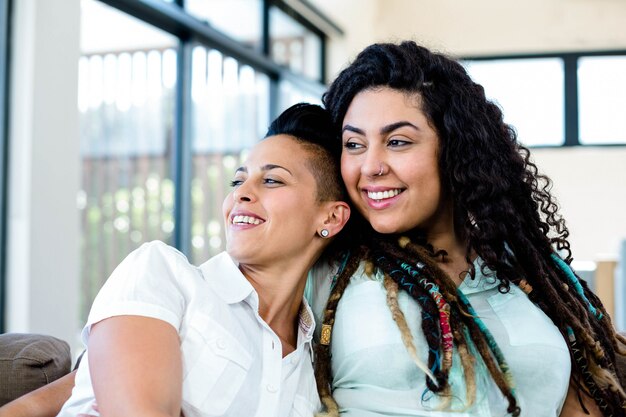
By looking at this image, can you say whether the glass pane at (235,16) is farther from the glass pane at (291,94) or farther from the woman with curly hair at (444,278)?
the woman with curly hair at (444,278)

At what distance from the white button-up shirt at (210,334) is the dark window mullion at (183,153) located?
2.78 m

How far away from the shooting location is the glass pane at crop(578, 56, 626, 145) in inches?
277

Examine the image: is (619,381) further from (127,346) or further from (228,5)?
(228,5)

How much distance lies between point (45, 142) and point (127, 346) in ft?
6.47

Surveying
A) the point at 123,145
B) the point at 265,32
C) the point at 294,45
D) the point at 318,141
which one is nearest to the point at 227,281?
the point at 318,141

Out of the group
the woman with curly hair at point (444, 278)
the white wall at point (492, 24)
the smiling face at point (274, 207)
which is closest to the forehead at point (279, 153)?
the smiling face at point (274, 207)

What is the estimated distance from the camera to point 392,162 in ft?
5.26

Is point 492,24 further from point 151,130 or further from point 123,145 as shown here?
point 123,145

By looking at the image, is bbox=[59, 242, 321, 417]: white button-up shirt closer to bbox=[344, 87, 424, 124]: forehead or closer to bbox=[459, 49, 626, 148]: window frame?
bbox=[344, 87, 424, 124]: forehead

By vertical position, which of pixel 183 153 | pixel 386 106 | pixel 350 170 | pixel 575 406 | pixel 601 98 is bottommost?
pixel 575 406

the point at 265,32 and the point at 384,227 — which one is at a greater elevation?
the point at 265,32

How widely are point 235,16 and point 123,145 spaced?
1212mm

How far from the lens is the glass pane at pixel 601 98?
704 centimetres

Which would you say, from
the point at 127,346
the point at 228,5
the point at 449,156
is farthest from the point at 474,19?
the point at 127,346
